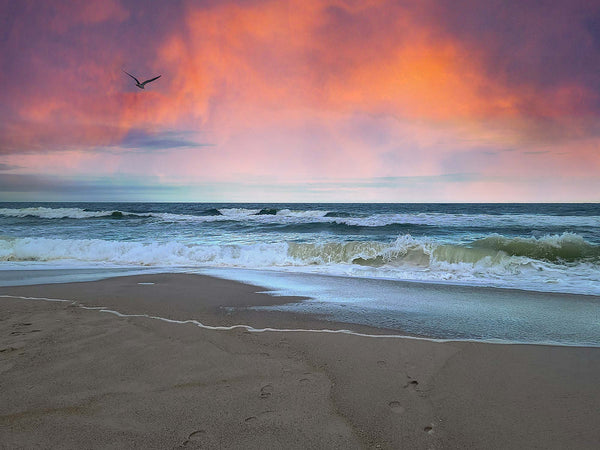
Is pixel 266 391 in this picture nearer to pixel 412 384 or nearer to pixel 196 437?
pixel 196 437

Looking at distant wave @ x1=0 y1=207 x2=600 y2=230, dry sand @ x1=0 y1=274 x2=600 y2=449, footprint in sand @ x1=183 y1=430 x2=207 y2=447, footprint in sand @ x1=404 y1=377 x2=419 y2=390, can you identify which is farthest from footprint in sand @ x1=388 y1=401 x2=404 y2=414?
distant wave @ x1=0 y1=207 x2=600 y2=230

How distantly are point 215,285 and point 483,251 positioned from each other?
8.49 metres

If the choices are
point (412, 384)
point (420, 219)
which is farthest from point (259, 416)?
point (420, 219)

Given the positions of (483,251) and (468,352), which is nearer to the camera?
(468,352)

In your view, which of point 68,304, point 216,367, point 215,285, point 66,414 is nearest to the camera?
point 66,414

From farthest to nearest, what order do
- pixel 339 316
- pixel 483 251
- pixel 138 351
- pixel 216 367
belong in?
pixel 483 251 → pixel 339 316 → pixel 138 351 → pixel 216 367

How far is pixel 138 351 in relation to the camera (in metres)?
3.35

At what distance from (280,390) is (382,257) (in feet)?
29.9

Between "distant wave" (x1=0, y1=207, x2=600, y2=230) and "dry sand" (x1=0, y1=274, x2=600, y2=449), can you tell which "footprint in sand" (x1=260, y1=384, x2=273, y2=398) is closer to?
"dry sand" (x1=0, y1=274, x2=600, y2=449)

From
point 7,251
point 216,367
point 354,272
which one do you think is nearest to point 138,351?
point 216,367

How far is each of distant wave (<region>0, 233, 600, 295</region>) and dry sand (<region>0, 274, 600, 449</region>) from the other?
512 cm

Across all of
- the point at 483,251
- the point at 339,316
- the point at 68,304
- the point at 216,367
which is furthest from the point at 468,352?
the point at 483,251

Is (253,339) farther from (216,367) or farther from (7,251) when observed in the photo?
(7,251)

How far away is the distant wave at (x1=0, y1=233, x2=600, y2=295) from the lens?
28.9ft
